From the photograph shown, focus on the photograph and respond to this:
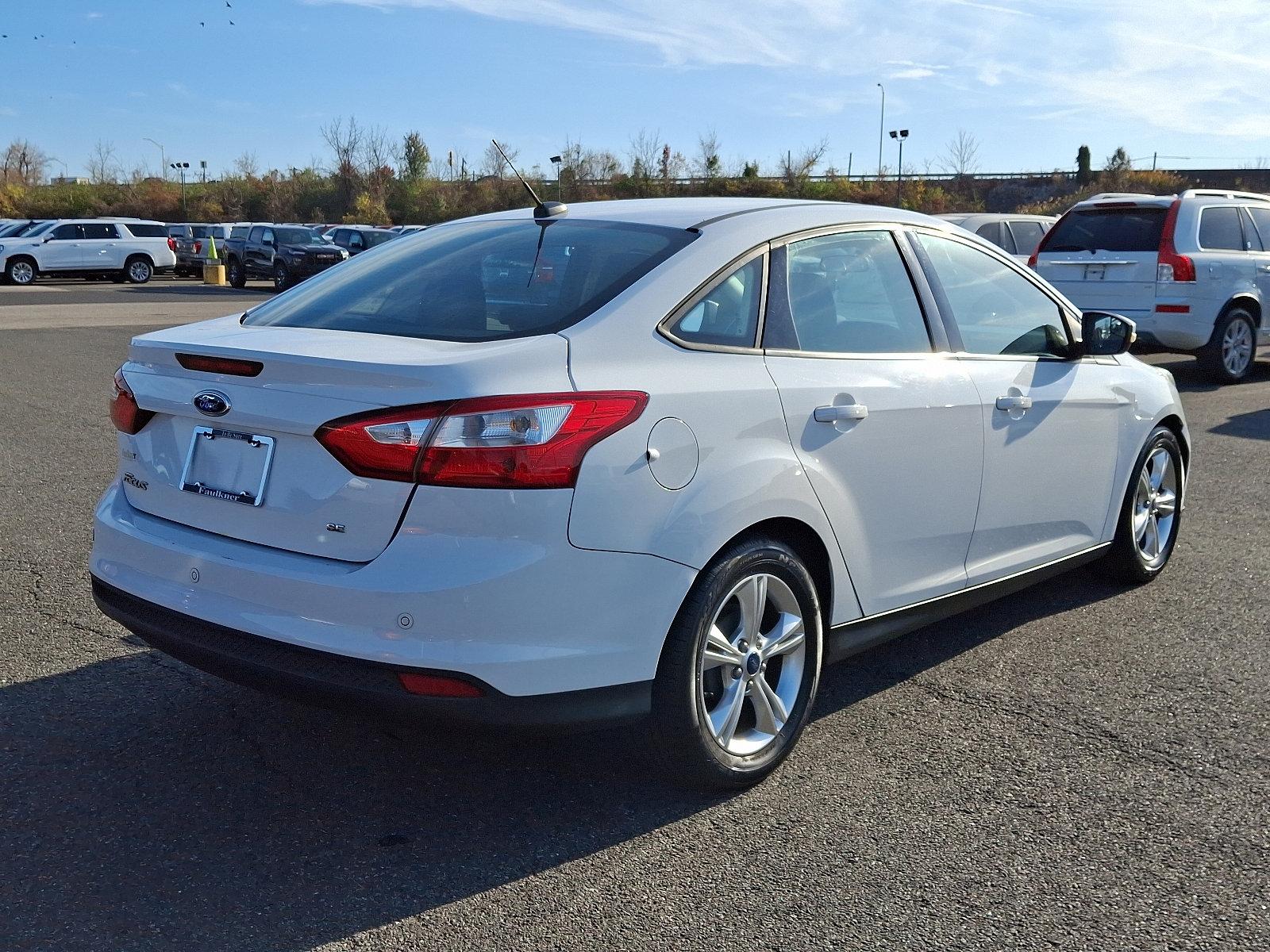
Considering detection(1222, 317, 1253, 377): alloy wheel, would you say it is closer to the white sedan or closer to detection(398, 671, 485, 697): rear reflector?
the white sedan

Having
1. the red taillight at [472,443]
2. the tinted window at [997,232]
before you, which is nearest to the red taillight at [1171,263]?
the tinted window at [997,232]

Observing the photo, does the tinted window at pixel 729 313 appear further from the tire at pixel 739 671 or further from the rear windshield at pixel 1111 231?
the rear windshield at pixel 1111 231

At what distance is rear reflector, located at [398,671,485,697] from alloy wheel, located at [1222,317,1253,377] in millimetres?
12210

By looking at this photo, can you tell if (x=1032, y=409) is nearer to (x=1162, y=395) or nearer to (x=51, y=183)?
(x=1162, y=395)

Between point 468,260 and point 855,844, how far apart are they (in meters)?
2.07

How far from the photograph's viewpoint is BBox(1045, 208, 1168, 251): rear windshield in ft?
42.3

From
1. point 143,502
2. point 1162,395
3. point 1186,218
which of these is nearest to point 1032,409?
point 1162,395

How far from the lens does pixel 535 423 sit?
9.92 ft

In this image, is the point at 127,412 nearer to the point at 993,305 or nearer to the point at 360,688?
the point at 360,688

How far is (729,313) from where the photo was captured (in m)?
3.67

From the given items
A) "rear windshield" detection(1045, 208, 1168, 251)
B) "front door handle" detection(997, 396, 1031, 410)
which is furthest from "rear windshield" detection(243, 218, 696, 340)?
"rear windshield" detection(1045, 208, 1168, 251)

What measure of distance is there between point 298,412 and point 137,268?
121ft

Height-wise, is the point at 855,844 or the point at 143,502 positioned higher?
the point at 143,502

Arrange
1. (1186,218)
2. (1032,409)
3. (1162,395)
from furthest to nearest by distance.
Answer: (1186,218)
(1162,395)
(1032,409)
